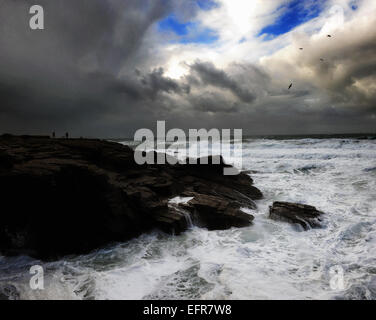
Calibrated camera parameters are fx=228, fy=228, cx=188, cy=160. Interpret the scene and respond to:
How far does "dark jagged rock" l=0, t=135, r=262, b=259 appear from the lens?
240 inches

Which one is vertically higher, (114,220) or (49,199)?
(49,199)

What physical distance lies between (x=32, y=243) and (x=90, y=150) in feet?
13.8

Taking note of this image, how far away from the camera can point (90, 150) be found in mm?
9430

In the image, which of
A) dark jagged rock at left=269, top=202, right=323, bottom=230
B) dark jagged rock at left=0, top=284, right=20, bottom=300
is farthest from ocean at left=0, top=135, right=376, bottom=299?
dark jagged rock at left=269, top=202, right=323, bottom=230

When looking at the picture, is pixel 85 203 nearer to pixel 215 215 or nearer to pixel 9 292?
pixel 9 292

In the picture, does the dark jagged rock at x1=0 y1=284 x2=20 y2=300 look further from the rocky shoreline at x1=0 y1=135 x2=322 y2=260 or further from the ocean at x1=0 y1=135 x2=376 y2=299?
the rocky shoreline at x1=0 y1=135 x2=322 y2=260

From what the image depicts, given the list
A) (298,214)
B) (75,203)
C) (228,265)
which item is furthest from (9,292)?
(298,214)

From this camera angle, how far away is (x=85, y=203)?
679 centimetres

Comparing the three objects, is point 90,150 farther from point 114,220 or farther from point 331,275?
point 331,275

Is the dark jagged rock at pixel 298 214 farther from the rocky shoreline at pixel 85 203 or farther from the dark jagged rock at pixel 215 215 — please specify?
the dark jagged rock at pixel 215 215

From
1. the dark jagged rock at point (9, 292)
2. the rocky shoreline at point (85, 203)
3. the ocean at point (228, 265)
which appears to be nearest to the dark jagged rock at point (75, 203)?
the rocky shoreline at point (85, 203)

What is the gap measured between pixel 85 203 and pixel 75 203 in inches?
10.7
